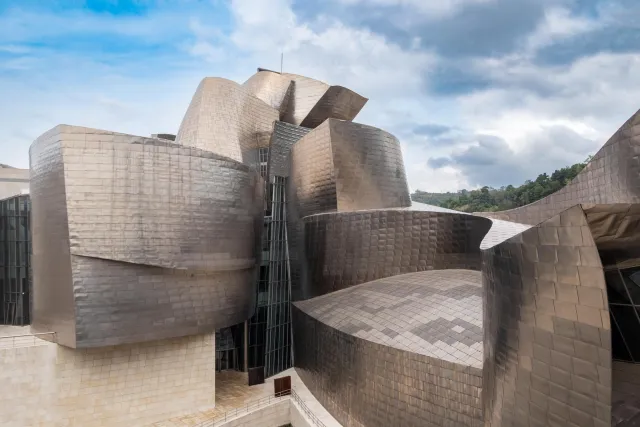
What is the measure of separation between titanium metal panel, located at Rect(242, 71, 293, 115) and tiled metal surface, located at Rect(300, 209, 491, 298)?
987 cm

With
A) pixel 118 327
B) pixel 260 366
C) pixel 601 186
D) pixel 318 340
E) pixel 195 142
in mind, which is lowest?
pixel 260 366

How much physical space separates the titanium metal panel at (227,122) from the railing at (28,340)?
1023 centimetres

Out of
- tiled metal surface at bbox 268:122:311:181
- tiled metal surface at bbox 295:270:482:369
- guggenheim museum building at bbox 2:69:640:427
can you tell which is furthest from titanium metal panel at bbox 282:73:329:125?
tiled metal surface at bbox 295:270:482:369

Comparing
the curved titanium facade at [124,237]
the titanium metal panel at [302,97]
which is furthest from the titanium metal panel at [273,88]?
the curved titanium facade at [124,237]

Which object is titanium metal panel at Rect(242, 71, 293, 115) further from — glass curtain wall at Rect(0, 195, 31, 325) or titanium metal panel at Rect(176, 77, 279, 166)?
glass curtain wall at Rect(0, 195, 31, 325)

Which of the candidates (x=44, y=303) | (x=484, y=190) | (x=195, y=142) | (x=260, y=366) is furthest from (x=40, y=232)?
(x=484, y=190)

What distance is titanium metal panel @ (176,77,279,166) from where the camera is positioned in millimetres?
20562

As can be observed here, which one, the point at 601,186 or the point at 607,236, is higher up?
the point at 601,186

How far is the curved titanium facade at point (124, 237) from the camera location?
12930 millimetres

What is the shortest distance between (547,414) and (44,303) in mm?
14779

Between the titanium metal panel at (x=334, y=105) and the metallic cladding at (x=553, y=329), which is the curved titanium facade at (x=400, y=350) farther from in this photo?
the titanium metal panel at (x=334, y=105)

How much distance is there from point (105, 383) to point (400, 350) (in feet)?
32.0

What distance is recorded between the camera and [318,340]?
50.1ft

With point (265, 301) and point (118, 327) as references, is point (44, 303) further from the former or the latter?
point (265, 301)
